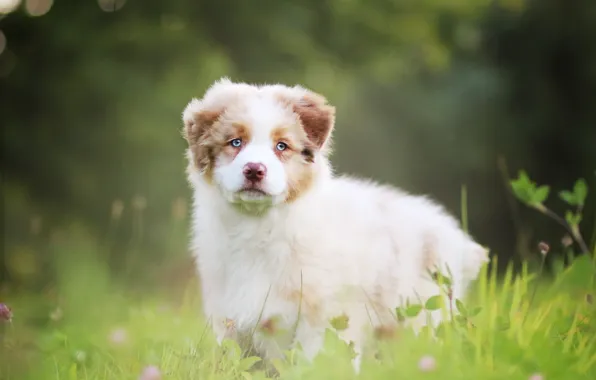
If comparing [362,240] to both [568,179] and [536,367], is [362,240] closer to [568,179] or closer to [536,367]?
[536,367]

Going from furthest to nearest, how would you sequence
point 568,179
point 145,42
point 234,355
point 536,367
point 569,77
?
point 569,77 → point 568,179 → point 145,42 → point 234,355 → point 536,367

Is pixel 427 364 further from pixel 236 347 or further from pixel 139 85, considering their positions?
pixel 139 85

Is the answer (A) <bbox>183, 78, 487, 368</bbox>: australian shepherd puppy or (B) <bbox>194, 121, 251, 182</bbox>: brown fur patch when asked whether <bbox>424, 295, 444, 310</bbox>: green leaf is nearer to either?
(A) <bbox>183, 78, 487, 368</bbox>: australian shepherd puppy

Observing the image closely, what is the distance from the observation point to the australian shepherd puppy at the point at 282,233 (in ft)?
10.0

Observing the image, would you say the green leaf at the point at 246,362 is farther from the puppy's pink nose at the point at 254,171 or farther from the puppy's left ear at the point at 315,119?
the puppy's left ear at the point at 315,119

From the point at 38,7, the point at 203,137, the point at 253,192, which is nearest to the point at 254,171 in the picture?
the point at 253,192

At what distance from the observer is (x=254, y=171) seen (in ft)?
9.48

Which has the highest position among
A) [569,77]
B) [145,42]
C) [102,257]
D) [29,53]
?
[569,77]

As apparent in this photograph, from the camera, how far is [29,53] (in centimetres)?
536

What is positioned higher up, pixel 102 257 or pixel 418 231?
pixel 418 231

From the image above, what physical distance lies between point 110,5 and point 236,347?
10.2 ft

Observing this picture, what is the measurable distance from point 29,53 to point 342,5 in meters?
2.22

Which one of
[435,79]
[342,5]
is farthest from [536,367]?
[435,79]

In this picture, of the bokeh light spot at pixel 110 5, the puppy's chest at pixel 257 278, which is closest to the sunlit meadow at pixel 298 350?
the puppy's chest at pixel 257 278
